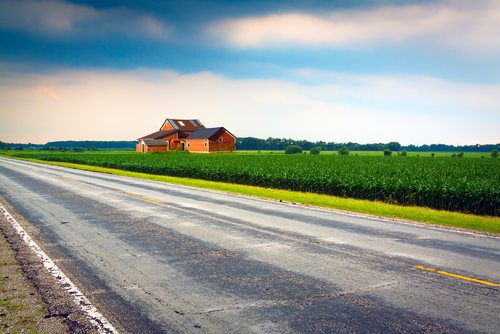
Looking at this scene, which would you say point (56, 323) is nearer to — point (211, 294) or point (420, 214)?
point (211, 294)

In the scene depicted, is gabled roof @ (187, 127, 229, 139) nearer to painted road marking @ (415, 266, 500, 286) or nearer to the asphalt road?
the asphalt road

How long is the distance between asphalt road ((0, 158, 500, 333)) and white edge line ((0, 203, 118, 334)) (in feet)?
0.40

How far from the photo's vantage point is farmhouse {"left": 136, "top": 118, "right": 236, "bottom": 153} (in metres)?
92.1

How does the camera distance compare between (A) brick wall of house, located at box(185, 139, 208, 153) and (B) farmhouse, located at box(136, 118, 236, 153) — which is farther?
(B) farmhouse, located at box(136, 118, 236, 153)

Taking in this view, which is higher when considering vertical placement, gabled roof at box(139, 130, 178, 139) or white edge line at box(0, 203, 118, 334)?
gabled roof at box(139, 130, 178, 139)

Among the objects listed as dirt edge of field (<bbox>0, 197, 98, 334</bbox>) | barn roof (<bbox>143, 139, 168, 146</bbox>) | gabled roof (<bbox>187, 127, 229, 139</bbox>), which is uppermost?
gabled roof (<bbox>187, 127, 229, 139</bbox>)

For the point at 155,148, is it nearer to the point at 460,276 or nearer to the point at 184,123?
the point at 184,123

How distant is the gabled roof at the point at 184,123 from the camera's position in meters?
108

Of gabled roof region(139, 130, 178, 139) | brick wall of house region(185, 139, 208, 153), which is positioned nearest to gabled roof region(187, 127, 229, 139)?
brick wall of house region(185, 139, 208, 153)

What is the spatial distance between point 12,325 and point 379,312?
4.61 metres

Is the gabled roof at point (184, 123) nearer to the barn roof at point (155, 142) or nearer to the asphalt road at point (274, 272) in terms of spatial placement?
the barn roof at point (155, 142)

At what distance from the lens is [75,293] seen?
19.0 ft

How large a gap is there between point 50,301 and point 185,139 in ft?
314

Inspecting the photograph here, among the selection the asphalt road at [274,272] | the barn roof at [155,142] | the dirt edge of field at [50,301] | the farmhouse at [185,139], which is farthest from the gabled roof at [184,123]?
the dirt edge of field at [50,301]
